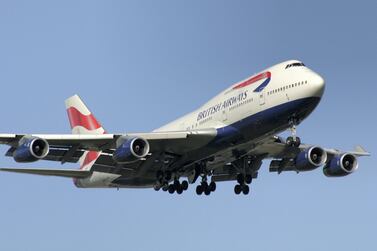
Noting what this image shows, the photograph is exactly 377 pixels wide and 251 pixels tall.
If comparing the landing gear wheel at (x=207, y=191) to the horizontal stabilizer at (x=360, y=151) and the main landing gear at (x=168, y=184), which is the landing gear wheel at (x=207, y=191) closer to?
the main landing gear at (x=168, y=184)

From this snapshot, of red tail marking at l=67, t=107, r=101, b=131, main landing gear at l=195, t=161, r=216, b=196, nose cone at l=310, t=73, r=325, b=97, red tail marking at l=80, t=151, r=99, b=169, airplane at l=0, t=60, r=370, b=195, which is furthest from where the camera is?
red tail marking at l=67, t=107, r=101, b=131

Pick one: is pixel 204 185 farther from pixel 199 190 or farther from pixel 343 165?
pixel 343 165

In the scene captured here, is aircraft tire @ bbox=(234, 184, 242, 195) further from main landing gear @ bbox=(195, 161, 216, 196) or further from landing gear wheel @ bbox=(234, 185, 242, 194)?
main landing gear @ bbox=(195, 161, 216, 196)

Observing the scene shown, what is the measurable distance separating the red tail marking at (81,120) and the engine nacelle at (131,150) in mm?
12960

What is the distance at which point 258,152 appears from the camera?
51094 millimetres

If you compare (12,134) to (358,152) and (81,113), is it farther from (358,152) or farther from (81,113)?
(358,152)

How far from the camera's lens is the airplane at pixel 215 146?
43.1m

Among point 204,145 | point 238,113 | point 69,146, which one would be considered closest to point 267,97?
point 238,113

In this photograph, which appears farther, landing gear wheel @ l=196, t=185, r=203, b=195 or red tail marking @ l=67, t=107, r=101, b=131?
red tail marking @ l=67, t=107, r=101, b=131

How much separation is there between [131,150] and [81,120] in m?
15.5

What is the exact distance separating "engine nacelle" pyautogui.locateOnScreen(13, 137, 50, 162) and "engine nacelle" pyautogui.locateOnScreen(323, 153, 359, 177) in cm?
2075

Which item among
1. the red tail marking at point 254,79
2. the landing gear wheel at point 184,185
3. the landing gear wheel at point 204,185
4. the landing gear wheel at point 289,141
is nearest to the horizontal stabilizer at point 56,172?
the landing gear wheel at point 184,185

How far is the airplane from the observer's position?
43.1 m

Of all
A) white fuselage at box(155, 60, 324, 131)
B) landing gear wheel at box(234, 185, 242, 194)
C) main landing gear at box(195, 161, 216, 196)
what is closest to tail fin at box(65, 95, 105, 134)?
main landing gear at box(195, 161, 216, 196)
